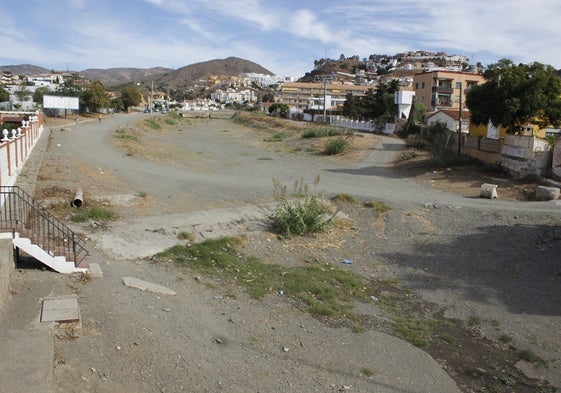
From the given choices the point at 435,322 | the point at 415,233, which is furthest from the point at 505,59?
the point at 435,322

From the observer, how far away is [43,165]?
2266cm

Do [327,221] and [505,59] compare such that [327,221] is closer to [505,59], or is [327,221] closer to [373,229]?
[373,229]

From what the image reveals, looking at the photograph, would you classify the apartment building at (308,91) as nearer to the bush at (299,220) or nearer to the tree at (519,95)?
the tree at (519,95)

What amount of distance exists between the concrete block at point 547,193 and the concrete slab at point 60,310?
16705 millimetres

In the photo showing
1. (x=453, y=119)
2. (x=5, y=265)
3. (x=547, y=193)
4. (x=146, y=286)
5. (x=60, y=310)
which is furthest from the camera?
(x=453, y=119)

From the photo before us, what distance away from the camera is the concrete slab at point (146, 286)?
31.6ft

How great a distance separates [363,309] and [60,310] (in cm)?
561

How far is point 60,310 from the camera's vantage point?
24.8 feet

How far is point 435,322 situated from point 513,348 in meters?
1.50

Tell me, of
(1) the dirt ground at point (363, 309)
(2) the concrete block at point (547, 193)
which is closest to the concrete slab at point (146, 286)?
(1) the dirt ground at point (363, 309)

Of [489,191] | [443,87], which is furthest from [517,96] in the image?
[443,87]

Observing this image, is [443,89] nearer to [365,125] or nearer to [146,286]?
[365,125]

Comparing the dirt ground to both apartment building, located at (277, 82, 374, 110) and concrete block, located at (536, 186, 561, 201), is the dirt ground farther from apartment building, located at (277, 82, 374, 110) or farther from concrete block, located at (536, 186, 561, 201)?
apartment building, located at (277, 82, 374, 110)

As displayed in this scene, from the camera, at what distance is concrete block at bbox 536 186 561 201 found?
18625mm
